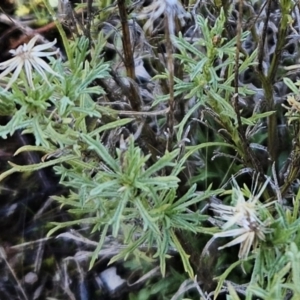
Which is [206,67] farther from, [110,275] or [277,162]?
[110,275]

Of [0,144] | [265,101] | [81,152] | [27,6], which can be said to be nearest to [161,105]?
[265,101]

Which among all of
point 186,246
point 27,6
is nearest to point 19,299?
point 186,246

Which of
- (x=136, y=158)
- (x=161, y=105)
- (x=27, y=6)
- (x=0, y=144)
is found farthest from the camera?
(x=27, y=6)

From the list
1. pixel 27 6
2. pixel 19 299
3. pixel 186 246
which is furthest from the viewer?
pixel 27 6

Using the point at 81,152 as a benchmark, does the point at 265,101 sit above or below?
below

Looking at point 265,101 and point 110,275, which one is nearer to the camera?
point 265,101

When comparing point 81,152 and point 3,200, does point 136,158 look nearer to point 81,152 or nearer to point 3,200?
point 81,152

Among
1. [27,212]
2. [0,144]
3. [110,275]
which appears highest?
[0,144]

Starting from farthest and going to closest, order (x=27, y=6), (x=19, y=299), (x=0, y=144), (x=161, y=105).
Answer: (x=27, y=6) → (x=0, y=144) → (x=19, y=299) → (x=161, y=105)

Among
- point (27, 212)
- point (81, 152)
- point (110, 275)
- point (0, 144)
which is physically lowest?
point (110, 275)
